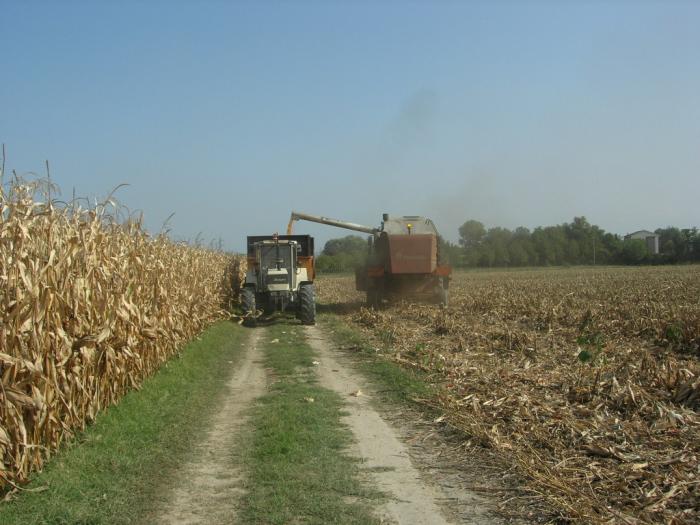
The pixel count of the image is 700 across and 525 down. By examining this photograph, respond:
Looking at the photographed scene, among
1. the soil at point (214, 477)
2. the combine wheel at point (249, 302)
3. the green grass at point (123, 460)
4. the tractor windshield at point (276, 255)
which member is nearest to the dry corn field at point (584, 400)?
the soil at point (214, 477)

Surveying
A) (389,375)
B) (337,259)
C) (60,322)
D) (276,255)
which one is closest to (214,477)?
(60,322)

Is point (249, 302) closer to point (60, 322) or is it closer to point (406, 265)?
point (406, 265)

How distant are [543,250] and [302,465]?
71.7 m

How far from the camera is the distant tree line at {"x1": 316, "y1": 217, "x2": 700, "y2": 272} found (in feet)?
242

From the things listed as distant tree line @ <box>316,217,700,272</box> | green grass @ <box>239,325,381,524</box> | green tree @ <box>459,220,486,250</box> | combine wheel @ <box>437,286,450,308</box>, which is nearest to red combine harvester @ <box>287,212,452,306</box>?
combine wheel @ <box>437,286,450,308</box>

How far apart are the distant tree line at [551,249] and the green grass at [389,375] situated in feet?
187

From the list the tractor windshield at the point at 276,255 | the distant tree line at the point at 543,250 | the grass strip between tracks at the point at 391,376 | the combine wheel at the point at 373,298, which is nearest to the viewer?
the grass strip between tracks at the point at 391,376

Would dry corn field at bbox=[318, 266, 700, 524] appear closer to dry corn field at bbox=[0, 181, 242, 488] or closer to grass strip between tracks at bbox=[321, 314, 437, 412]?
grass strip between tracks at bbox=[321, 314, 437, 412]

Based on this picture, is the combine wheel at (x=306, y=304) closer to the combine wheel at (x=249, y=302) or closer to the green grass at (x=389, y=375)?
the combine wheel at (x=249, y=302)

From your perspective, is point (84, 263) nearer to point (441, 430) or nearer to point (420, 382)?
point (441, 430)

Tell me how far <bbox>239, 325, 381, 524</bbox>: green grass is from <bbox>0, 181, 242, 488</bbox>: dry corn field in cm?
189

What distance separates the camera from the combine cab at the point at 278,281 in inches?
801

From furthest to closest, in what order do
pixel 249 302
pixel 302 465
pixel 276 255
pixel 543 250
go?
pixel 543 250 → pixel 276 255 → pixel 249 302 → pixel 302 465

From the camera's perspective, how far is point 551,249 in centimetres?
7469
